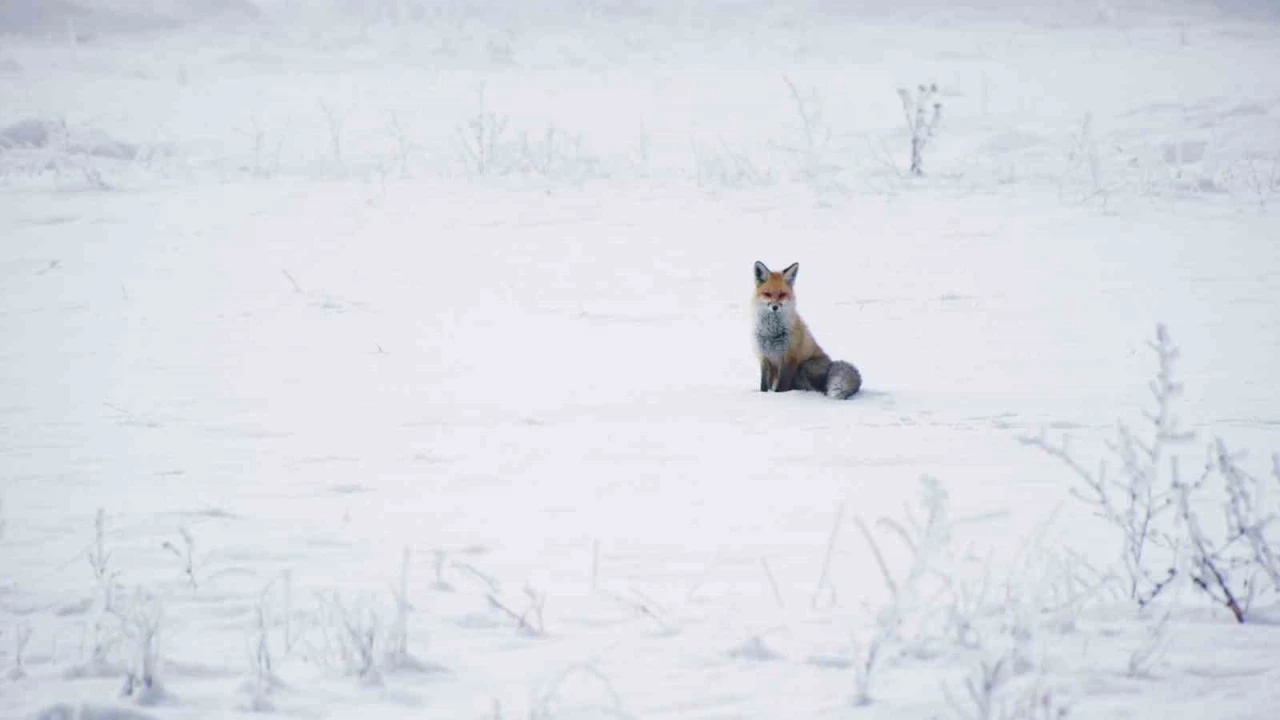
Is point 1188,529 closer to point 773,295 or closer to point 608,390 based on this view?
point 773,295

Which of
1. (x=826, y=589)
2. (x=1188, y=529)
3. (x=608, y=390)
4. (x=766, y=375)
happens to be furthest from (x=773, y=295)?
(x=826, y=589)

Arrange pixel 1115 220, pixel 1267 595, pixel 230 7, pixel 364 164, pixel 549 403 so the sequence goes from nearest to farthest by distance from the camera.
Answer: pixel 1267 595 → pixel 549 403 → pixel 1115 220 → pixel 364 164 → pixel 230 7

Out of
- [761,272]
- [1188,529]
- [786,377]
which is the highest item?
[761,272]

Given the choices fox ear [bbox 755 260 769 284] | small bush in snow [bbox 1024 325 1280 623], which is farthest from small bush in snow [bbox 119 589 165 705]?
fox ear [bbox 755 260 769 284]

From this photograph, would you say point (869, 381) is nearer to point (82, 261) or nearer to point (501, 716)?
point (501, 716)

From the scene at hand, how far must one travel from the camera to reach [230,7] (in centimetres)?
3009

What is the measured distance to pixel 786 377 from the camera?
7574 mm

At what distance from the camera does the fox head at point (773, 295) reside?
7.57 metres

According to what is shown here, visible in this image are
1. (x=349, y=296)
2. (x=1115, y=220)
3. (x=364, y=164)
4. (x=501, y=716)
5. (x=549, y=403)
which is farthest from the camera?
(x=364, y=164)

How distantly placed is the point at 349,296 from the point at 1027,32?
21.5m

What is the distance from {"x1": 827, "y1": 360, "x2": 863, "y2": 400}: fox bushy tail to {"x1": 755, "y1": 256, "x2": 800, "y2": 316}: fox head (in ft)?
1.95

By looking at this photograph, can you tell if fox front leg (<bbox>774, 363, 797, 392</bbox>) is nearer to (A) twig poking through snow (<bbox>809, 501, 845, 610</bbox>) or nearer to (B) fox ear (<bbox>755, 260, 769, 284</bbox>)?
(B) fox ear (<bbox>755, 260, 769, 284</bbox>)

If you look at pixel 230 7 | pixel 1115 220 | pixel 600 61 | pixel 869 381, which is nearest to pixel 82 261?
pixel 869 381

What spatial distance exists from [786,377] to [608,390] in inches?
45.6
